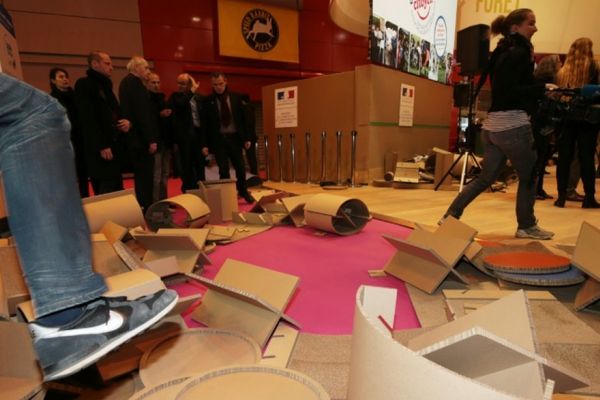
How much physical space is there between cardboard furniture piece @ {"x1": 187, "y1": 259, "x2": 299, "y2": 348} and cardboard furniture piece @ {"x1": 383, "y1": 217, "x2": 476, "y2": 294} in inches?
24.2

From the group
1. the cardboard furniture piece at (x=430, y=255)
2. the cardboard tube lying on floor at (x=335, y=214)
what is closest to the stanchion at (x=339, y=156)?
the cardboard tube lying on floor at (x=335, y=214)

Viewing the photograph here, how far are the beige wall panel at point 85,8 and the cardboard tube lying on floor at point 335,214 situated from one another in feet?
18.1

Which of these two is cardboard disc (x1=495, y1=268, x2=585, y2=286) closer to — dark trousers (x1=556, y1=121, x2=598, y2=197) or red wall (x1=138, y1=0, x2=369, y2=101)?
dark trousers (x1=556, y1=121, x2=598, y2=197)

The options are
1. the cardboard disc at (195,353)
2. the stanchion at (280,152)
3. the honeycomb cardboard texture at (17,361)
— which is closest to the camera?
the honeycomb cardboard texture at (17,361)

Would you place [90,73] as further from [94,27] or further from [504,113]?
[94,27]

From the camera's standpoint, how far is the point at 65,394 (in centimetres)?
102

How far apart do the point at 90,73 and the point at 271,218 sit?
1610 millimetres

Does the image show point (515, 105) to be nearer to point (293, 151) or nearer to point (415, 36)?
point (415, 36)

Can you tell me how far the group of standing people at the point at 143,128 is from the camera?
2650 mm

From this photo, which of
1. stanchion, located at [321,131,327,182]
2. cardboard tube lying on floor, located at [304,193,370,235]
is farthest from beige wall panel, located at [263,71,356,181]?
cardboard tube lying on floor, located at [304,193,370,235]

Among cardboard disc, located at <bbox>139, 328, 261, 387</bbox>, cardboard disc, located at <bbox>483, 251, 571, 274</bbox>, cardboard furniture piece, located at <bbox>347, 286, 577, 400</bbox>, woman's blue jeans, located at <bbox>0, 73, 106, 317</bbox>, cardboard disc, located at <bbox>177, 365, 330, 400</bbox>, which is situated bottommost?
cardboard disc, located at <bbox>139, 328, 261, 387</bbox>

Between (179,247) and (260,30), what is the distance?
640 centimetres

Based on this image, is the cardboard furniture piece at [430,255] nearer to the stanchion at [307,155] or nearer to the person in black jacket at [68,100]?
the person in black jacket at [68,100]

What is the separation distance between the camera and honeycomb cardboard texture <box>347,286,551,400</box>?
0.50 metres
